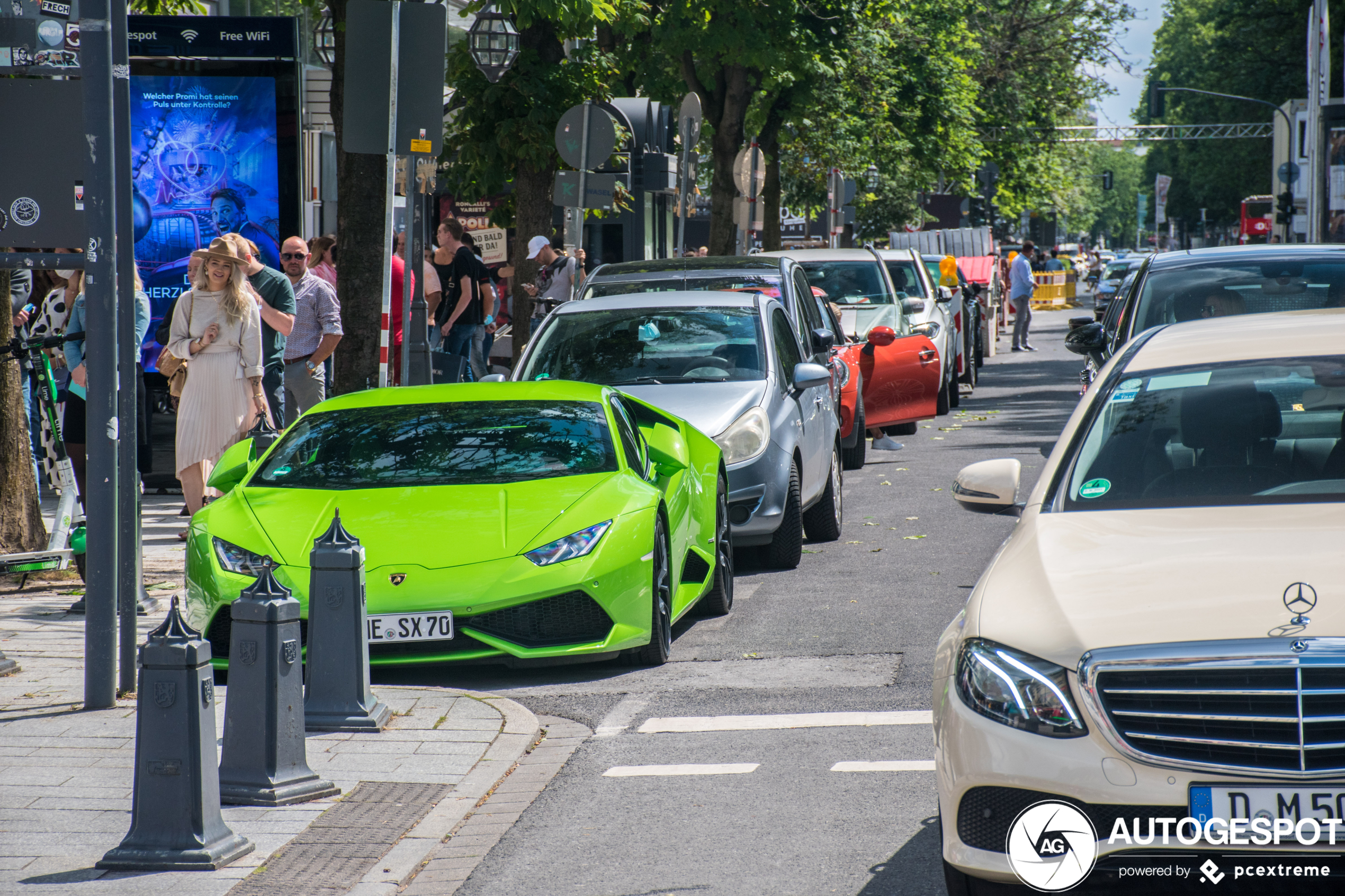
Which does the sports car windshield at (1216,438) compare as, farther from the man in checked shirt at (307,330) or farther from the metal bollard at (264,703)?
the man in checked shirt at (307,330)

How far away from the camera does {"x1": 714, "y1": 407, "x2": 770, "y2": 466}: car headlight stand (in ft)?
32.9

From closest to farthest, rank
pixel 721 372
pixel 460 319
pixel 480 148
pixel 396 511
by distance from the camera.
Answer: pixel 396 511
pixel 721 372
pixel 460 319
pixel 480 148

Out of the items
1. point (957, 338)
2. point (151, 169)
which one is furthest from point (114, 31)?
point (957, 338)

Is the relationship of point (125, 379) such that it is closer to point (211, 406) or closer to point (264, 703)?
point (264, 703)

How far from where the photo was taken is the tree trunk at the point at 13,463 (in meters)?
10.4

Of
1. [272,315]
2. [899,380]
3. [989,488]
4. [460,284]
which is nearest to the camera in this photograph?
[989,488]

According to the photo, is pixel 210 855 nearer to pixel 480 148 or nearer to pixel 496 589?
pixel 496 589

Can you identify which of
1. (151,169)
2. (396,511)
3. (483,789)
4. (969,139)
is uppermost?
(969,139)

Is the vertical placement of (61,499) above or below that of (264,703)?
above

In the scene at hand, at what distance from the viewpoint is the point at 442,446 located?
27.2 ft

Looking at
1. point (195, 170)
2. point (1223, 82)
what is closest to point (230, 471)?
point (195, 170)

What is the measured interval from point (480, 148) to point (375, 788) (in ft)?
51.1

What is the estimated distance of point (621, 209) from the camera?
26.5 m

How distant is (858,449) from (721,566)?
7.07m
